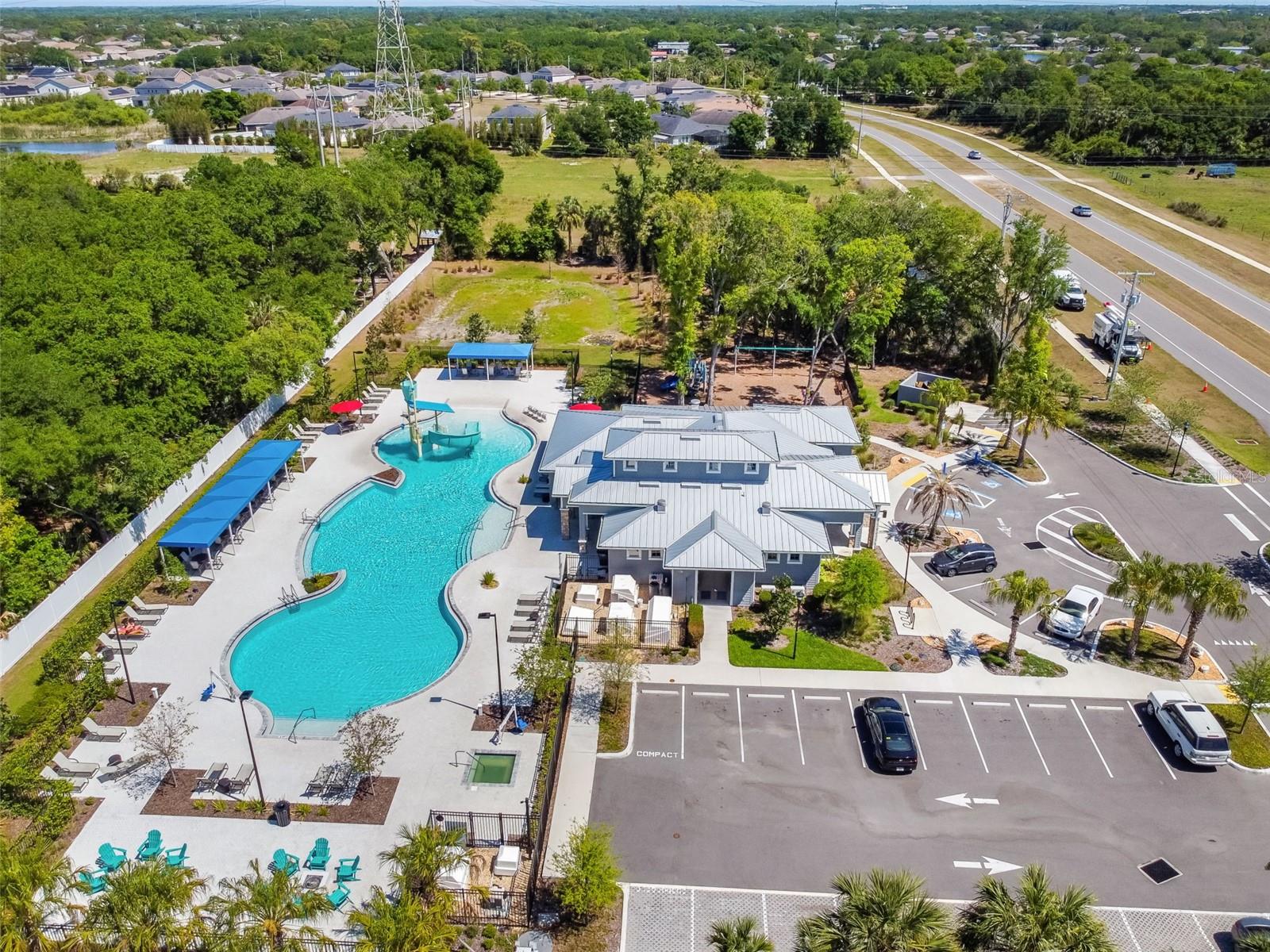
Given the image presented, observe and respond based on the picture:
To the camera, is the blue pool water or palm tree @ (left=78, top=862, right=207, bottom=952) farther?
the blue pool water

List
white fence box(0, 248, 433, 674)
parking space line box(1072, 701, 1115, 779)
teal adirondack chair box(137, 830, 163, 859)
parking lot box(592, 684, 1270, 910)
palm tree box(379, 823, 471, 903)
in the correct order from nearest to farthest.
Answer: palm tree box(379, 823, 471, 903), parking lot box(592, 684, 1270, 910), teal adirondack chair box(137, 830, 163, 859), parking space line box(1072, 701, 1115, 779), white fence box(0, 248, 433, 674)

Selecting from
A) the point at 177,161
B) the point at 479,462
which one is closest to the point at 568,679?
the point at 479,462

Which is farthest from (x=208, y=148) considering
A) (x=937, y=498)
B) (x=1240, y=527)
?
(x=1240, y=527)

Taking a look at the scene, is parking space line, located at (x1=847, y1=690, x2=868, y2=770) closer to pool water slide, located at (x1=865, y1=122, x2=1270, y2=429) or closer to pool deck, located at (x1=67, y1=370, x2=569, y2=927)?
pool deck, located at (x1=67, y1=370, x2=569, y2=927)

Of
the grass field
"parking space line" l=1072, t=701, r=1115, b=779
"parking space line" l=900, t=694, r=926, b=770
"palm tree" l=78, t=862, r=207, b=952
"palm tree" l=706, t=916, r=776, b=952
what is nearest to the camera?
"palm tree" l=706, t=916, r=776, b=952

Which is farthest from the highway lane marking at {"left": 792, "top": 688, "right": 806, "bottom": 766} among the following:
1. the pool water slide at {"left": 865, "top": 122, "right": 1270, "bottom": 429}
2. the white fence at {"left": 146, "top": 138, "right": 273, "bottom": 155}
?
the white fence at {"left": 146, "top": 138, "right": 273, "bottom": 155}

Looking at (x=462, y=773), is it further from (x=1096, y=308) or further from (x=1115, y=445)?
(x=1096, y=308)

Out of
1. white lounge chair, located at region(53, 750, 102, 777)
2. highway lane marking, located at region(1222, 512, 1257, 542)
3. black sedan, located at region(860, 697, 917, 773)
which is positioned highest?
highway lane marking, located at region(1222, 512, 1257, 542)
